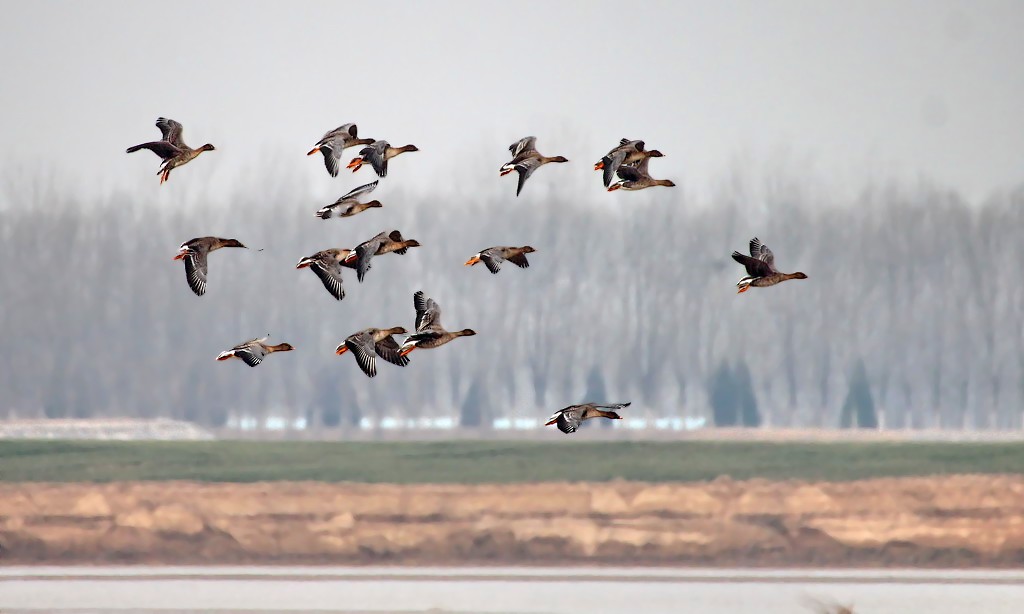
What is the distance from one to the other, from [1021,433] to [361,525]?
18.5 m

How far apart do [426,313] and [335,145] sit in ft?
6.11

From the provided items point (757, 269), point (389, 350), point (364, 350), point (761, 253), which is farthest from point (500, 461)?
point (364, 350)

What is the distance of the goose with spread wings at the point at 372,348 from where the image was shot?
1130 centimetres

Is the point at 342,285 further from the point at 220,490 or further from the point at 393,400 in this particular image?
the point at 393,400

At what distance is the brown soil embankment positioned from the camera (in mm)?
20703

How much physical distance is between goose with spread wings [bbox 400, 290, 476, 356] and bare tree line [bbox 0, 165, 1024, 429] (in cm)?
2192

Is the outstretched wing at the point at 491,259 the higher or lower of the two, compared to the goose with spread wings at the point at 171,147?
lower

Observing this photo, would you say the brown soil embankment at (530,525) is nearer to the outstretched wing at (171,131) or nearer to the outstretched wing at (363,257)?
the outstretched wing at (171,131)

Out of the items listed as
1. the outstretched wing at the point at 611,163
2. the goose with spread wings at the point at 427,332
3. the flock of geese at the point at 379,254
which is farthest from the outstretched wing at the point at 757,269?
the goose with spread wings at the point at 427,332

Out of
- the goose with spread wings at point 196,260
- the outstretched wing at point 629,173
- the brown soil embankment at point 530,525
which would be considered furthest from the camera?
the brown soil embankment at point 530,525

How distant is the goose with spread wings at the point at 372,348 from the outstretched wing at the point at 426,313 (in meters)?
0.44

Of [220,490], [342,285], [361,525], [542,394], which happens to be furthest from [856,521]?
[542,394]

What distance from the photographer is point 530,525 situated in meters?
21.3

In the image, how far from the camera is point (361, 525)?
21.4 meters
